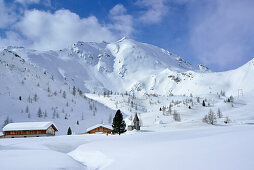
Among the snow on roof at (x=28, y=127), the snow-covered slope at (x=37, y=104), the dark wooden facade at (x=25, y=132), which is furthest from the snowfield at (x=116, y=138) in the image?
the dark wooden facade at (x=25, y=132)

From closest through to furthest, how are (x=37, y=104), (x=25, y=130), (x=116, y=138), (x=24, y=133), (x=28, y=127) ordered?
(x=116, y=138) < (x=24, y=133) < (x=25, y=130) < (x=28, y=127) < (x=37, y=104)

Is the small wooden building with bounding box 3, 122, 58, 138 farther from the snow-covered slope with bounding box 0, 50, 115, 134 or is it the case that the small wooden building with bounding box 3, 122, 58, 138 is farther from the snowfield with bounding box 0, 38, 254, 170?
the snow-covered slope with bounding box 0, 50, 115, 134

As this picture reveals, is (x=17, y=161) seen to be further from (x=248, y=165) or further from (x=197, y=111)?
(x=197, y=111)

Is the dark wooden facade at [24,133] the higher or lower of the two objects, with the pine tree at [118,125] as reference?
lower

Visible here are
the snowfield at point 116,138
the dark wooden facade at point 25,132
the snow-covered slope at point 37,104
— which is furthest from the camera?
the snow-covered slope at point 37,104

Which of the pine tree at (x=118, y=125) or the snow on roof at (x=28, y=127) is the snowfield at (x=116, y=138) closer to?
the pine tree at (x=118, y=125)

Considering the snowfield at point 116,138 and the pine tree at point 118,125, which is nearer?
the snowfield at point 116,138

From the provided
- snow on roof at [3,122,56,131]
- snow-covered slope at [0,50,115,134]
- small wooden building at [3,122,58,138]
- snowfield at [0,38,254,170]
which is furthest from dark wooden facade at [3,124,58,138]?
snow-covered slope at [0,50,115,134]

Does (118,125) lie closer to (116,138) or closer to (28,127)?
(116,138)

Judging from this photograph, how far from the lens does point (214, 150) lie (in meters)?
14.4

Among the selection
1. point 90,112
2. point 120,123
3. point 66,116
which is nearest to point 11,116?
point 66,116

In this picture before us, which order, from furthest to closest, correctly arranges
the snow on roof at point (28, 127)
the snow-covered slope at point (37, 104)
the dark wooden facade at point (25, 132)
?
the snow-covered slope at point (37, 104) → the dark wooden facade at point (25, 132) → the snow on roof at point (28, 127)

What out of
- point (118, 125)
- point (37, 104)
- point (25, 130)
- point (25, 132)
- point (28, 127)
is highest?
point (37, 104)

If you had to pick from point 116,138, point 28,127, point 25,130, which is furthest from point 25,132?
point 116,138
